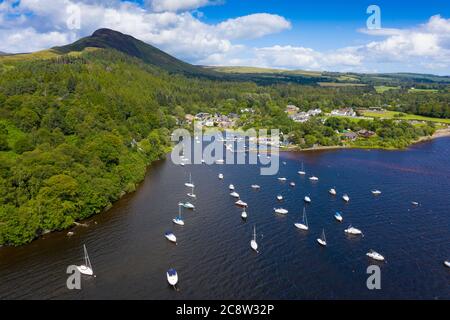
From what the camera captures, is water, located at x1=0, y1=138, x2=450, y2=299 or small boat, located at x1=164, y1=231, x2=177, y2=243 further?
small boat, located at x1=164, y1=231, x2=177, y2=243

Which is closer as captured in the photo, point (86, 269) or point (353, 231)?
point (86, 269)

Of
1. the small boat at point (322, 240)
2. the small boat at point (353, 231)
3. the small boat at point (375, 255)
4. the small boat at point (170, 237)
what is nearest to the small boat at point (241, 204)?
the small boat at point (322, 240)

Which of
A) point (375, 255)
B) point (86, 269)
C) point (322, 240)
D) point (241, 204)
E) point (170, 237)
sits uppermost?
point (241, 204)

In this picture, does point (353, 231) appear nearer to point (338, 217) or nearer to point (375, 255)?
point (338, 217)

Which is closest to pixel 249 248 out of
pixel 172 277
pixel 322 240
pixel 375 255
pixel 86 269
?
pixel 322 240

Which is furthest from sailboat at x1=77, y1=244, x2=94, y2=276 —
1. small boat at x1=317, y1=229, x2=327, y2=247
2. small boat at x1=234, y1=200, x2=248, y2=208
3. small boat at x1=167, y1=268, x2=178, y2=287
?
small boat at x1=317, y1=229, x2=327, y2=247

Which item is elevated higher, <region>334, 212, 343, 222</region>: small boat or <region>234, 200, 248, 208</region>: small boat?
<region>234, 200, 248, 208</region>: small boat

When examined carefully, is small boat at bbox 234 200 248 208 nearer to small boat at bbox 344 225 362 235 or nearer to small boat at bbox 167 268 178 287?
small boat at bbox 344 225 362 235
